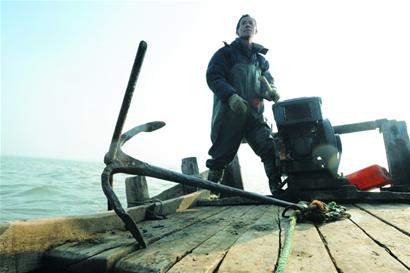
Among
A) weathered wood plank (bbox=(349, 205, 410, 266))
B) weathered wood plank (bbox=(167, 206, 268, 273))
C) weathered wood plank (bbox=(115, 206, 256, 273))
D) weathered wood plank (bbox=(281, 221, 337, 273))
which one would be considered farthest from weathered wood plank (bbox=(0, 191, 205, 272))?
weathered wood plank (bbox=(349, 205, 410, 266))

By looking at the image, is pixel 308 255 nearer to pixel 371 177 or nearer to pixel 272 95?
pixel 272 95

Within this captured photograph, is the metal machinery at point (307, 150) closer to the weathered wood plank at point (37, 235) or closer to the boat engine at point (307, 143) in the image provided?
the boat engine at point (307, 143)

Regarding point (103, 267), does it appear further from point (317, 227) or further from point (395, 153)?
point (395, 153)

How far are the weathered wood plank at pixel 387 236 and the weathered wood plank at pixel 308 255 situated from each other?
0.90 feet

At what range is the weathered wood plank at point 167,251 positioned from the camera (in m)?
1.23

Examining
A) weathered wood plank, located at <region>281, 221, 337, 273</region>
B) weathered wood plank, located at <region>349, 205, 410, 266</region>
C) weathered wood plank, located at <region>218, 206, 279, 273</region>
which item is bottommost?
weathered wood plank, located at <region>349, 205, 410, 266</region>

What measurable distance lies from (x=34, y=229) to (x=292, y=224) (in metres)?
1.34

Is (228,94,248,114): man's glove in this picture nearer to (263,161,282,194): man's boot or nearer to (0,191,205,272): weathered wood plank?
(263,161,282,194): man's boot

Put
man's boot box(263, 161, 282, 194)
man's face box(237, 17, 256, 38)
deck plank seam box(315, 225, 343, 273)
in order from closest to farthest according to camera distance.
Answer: deck plank seam box(315, 225, 343, 273) → man's boot box(263, 161, 282, 194) → man's face box(237, 17, 256, 38)

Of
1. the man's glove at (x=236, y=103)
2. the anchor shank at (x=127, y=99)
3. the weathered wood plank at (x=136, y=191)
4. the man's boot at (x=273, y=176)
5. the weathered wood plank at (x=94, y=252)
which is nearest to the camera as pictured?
the weathered wood plank at (x=94, y=252)

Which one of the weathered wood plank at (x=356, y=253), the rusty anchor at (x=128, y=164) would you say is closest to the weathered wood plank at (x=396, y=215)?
the weathered wood plank at (x=356, y=253)

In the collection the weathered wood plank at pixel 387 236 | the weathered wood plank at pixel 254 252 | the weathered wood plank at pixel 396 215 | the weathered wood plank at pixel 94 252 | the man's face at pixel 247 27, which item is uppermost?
the man's face at pixel 247 27

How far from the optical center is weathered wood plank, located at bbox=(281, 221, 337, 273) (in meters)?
1.18

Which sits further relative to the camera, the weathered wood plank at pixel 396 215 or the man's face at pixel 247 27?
the man's face at pixel 247 27
